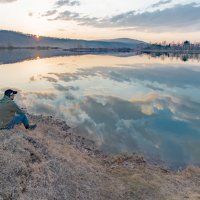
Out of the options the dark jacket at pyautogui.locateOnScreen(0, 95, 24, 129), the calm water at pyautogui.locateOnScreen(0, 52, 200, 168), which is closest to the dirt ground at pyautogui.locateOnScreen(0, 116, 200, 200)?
the dark jacket at pyautogui.locateOnScreen(0, 95, 24, 129)

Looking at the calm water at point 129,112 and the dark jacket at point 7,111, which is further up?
the dark jacket at point 7,111

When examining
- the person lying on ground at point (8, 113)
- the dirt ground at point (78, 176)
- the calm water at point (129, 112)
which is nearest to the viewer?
the dirt ground at point (78, 176)

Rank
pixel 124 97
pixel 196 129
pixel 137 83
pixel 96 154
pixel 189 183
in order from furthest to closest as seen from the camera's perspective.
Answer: pixel 137 83 → pixel 124 97 → pixel 196 129 → pixel 96 154 → pixel 189 183

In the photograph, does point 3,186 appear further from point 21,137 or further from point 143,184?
point 143,184

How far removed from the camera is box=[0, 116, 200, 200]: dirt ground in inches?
420

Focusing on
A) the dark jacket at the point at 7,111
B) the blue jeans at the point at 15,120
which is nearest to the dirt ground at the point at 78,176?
the blue jeans at the point at 15,120

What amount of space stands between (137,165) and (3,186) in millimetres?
7016

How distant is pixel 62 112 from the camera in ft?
83.5

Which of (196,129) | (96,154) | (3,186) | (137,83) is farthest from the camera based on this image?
(137,83)

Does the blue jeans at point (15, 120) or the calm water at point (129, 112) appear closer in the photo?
the blue jeans at point (15, 120)

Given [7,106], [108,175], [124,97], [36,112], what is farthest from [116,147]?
[124,97]

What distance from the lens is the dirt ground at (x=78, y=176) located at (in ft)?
35.0

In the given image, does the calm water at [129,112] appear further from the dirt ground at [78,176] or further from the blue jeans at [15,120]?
the blue jeans at [15,120]

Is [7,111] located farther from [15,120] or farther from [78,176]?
[78,176]
